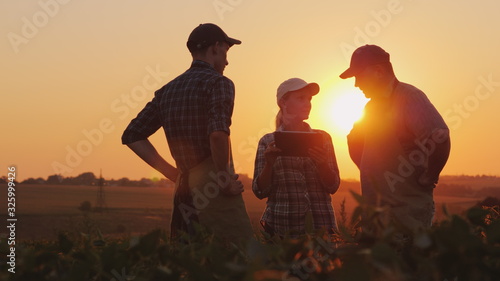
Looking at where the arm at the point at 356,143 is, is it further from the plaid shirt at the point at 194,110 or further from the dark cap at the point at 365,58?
the plaid shirt at the point at 194,110

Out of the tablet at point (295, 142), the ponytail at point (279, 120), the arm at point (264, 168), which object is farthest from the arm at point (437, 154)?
the ponytail at point (279, 120)

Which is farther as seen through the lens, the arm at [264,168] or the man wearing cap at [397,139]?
the arm at [264,168]

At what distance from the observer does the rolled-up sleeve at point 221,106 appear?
14.2 ft

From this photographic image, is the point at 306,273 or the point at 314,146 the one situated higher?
the point at 314,146

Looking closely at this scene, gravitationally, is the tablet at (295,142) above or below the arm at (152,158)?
above

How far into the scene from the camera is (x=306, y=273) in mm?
1565

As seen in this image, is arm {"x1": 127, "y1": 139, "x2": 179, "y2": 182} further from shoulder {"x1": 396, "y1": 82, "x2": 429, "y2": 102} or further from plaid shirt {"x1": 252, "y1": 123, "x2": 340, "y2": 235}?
shoulder {"x1": 396, "y1": 82, "x2": 429, "y2": 102}

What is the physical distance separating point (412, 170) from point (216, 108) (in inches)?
59.8

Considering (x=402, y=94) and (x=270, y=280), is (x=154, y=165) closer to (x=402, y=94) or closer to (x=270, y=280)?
(x=402, y=94)

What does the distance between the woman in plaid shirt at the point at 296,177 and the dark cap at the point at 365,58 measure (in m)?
1.35

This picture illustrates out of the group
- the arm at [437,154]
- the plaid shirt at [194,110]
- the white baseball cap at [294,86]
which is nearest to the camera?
the arm at [437,154]

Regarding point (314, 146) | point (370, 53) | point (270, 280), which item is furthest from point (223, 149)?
point (270, 280)

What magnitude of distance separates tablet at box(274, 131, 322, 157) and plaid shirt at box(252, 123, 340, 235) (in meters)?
0.25

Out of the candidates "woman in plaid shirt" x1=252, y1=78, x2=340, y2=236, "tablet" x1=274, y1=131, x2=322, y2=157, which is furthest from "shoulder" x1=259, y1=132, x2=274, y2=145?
"tablet" x1=274, y1=131, x2=322, y2=157
